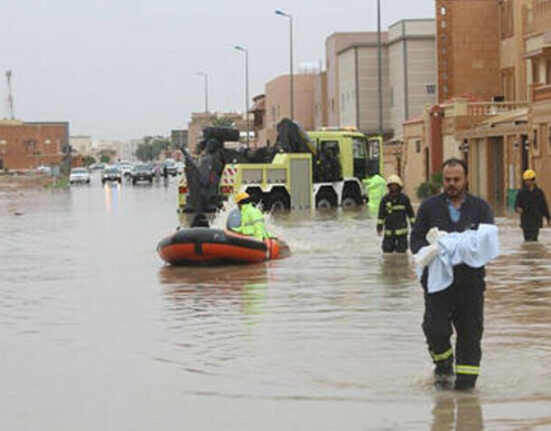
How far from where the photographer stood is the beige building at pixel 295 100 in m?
117

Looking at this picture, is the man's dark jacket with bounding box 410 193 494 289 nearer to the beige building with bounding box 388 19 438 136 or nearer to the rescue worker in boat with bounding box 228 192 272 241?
the rescue worker in boat with bounding box 228 192 272 241

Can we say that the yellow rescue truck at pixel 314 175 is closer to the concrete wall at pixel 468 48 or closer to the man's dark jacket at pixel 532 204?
the concrete wall at pixel 468 48

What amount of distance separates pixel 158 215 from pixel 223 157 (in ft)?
9.48

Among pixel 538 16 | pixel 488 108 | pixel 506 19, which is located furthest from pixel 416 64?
pixel 538 16

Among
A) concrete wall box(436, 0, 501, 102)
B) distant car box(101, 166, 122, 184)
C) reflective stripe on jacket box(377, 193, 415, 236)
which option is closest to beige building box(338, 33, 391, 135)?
concrete wall box(436, 0, 501, 102)

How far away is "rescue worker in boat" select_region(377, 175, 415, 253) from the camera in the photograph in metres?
22.3

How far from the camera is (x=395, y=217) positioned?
2281 centimetres

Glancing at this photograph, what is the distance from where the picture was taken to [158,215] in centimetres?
4644

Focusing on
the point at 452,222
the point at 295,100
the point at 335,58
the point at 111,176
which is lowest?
the point at 111,176

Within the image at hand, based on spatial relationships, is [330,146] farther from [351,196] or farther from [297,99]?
[297,99]

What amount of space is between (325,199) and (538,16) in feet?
38.1

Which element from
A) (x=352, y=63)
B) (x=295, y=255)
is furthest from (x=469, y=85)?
(x=295, y=255)

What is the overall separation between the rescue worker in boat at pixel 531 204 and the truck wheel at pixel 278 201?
2116 centimetres

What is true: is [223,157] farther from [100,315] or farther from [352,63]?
[352,63]
